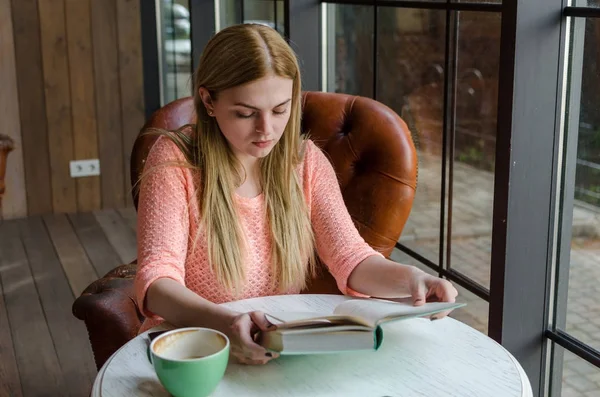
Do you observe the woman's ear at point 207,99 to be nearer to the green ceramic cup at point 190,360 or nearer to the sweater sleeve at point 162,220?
the sweater sleeve at point 162,220

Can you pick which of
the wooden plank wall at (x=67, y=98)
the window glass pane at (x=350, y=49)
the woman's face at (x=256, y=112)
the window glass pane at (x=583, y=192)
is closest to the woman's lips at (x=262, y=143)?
the woman's face at (x=256, y=112)

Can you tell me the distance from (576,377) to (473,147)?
67 centimetres

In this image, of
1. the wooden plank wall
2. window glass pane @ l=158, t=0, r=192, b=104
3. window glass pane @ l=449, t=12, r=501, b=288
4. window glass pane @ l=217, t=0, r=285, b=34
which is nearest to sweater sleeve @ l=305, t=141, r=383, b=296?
window glass pane @ l=449, t=12, r=501, b=288

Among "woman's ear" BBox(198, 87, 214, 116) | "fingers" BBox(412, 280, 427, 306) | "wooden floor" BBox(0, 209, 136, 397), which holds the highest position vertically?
"woman's ear" BBox(198, 87, 214, 116)

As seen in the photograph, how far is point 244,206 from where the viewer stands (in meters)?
1.52

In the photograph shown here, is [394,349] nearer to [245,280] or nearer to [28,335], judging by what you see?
[245,280]

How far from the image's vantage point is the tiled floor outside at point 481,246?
5.28 feet

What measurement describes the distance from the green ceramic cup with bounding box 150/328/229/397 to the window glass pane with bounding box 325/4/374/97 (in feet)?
5.06

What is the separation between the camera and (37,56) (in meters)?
4.32

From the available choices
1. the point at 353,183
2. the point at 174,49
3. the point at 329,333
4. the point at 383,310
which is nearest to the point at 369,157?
the point at 353,183

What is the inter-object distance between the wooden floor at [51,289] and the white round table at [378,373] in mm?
1542

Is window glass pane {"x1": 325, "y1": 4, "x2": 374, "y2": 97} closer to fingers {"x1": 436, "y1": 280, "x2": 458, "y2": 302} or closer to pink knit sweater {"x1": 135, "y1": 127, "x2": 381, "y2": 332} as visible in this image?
pink knit sweater {"x1": 135, "y1": 127, "x2": 381, "y2": 332}

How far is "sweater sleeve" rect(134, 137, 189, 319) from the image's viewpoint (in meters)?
1.32

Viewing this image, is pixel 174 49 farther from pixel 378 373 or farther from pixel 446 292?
pixel 378 373
